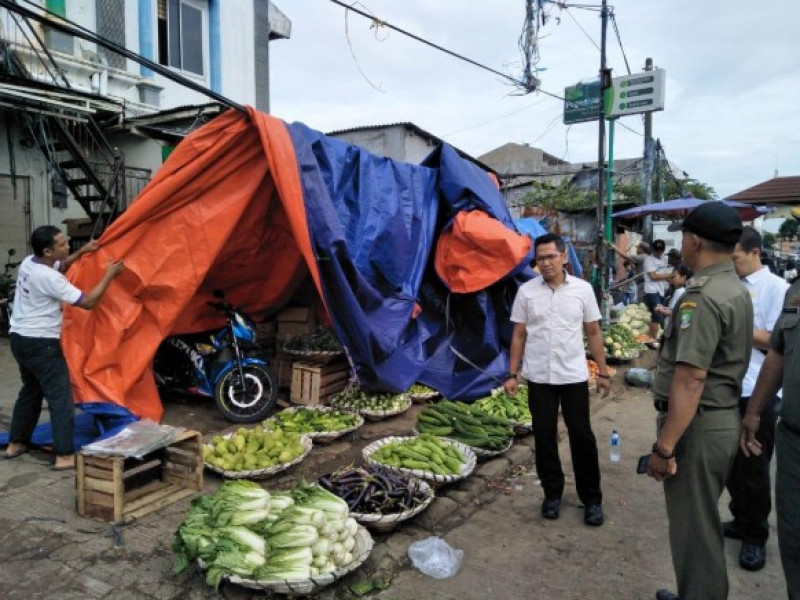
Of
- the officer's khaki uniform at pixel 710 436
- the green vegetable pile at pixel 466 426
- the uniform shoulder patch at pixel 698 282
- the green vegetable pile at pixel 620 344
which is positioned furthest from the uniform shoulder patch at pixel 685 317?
the green vegetable pile at pixel 620 344

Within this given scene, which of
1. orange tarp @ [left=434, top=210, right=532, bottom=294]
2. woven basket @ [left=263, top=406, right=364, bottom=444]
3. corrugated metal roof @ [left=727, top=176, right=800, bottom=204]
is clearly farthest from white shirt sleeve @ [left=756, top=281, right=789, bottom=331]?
corrugated metal roof @ [left=727, top=176, right=800, bottom=204]

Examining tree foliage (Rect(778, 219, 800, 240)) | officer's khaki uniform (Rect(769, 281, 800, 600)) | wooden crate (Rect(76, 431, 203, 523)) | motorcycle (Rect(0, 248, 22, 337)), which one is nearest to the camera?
officer's khaki uniform (Rect(769, 281, 800, 600))

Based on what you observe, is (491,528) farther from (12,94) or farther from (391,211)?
(12,94)

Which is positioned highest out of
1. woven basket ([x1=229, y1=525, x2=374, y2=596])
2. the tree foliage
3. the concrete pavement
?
the tree foliage

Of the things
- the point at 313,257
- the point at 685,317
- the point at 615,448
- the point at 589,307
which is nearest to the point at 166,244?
the point at 313,257

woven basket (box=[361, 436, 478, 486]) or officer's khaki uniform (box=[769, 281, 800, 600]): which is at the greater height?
officer's khaki uniform (box=[769, 281, 800, 600])

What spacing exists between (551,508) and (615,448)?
1850 millimetres

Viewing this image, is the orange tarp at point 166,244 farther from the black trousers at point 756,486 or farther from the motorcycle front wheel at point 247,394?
the black trousers at point 756,486

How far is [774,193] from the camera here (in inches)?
472

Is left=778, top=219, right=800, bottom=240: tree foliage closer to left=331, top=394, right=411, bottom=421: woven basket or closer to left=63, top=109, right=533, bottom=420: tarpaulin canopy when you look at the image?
left=63, top=109, right=533, bottom=420: tarpaulin canopy

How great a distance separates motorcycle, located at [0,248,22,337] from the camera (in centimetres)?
980

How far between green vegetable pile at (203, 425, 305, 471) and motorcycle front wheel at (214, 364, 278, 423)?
1.16 m

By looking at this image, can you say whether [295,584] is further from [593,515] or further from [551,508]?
[593,515]

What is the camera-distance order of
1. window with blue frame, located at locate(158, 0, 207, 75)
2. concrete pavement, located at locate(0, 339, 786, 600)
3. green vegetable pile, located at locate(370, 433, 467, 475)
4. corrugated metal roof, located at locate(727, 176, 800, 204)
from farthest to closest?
window with blue frame, located at locate(158, 0, 207, 75)
corrugated metal roof, located at locate(727, 176, 800, 204)
green vegetable pile, located at locate(370, 433, 467, 475)
concrete pavement, located at locate(0, 339, 786, 600)
